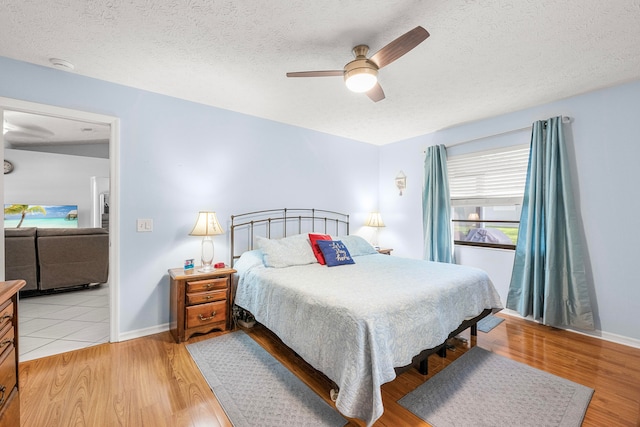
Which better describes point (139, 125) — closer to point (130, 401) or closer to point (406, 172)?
point (130, 401)

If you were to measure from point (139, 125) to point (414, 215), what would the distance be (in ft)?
12.8

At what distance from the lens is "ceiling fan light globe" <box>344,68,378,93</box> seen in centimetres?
197

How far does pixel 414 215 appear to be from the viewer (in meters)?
4.53

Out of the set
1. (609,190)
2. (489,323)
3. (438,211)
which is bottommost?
(489,323)

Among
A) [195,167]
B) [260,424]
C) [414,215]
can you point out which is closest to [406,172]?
[414,215]

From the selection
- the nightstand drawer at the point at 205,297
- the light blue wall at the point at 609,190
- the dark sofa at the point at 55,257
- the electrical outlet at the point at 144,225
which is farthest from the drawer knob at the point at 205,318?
the light blue wall at the point at 609,190

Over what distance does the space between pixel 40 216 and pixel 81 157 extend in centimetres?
153

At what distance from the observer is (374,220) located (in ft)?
15.3

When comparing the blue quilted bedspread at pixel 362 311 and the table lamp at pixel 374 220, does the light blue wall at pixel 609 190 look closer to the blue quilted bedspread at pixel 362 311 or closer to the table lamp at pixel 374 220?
the blue quilted bedspread at pixel 362 311

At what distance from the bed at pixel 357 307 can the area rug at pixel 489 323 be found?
1.71 ft

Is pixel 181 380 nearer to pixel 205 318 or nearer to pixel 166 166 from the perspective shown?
pixel 205 318

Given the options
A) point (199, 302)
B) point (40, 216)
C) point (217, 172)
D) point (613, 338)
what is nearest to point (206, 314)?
point (199, 302)

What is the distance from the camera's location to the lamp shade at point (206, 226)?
114 inches

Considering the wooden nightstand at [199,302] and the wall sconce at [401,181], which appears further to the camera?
the wall sconce at [401,181]
